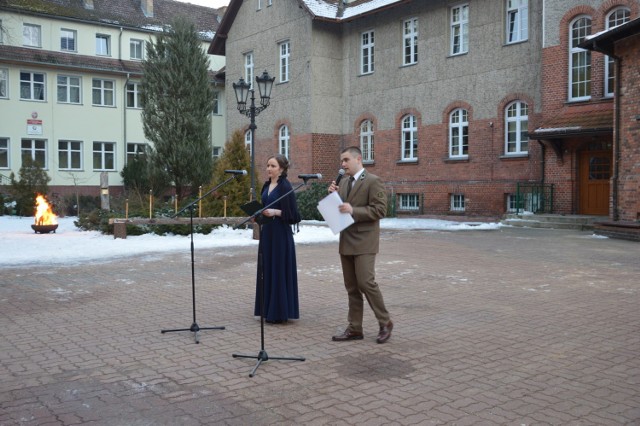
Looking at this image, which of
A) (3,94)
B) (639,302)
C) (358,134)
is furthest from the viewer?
(3,94)

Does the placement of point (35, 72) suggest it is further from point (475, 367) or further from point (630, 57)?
point (475, 367)

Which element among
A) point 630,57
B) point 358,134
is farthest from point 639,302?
point 358,134

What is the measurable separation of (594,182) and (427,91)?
821cm

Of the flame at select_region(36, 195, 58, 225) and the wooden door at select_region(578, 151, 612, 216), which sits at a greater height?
the wooden door at select_region(578, 151, 612, 216)

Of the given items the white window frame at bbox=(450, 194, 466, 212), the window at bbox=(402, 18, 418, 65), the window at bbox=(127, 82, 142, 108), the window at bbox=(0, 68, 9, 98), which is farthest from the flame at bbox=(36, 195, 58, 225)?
the window at bbox=(127, 82, 142, 108)

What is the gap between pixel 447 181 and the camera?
25672mm

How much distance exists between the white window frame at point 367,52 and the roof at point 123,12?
362 inches

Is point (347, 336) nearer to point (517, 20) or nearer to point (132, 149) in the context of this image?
point (517, 20)

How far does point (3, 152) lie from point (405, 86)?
70.9ft

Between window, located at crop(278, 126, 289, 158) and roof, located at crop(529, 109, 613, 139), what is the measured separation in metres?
13.4

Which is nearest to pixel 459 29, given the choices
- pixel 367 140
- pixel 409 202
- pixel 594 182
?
pixel 367 140

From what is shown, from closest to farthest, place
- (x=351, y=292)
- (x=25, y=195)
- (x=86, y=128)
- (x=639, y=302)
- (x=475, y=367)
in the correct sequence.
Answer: (x=475, y=367), (x=351, y=292), (x=639, y=302), (x=25, y=195), (x=86, y=128)

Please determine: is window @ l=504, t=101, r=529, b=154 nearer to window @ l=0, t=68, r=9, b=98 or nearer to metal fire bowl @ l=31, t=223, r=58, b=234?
metal fire bowl @ l=31, t=223, r=58, b=234

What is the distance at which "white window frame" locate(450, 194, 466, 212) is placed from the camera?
25.5 metres
